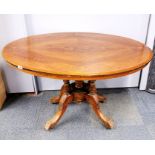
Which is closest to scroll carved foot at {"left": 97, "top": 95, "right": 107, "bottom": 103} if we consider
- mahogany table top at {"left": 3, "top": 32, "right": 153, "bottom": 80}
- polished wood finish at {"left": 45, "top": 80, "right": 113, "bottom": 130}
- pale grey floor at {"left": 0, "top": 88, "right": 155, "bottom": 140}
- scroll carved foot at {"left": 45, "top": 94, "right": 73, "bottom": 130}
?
pale grey floor at {"left": 0, "top": 88, "right": 155, "bottom": 140}

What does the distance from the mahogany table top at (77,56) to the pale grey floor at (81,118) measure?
0.68 m

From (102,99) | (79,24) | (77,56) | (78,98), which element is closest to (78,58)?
(77,56)

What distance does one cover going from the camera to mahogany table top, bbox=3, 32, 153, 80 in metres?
1.05

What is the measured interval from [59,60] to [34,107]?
2.84 feet

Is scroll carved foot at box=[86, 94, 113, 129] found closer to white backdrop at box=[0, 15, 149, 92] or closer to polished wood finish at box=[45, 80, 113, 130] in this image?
polished wood finish at box=[45, 80, 113, 130]

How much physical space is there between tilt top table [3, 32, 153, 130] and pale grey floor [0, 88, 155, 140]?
0.10 m

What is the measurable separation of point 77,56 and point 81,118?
71 cm

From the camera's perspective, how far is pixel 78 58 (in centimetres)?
120

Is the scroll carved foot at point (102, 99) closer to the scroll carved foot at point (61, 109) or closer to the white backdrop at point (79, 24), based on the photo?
the scroll carved foot at point (61, 109)

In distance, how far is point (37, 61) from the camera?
1.15m

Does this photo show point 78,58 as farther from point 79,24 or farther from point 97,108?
point 79,24
